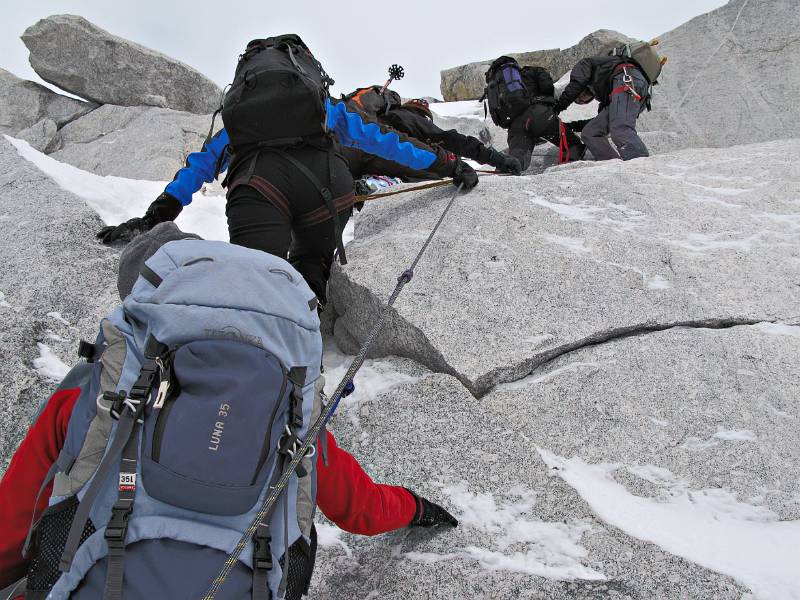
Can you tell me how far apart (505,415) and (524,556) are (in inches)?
39.3

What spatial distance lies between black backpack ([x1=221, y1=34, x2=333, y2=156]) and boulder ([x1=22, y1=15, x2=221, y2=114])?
13.7 m

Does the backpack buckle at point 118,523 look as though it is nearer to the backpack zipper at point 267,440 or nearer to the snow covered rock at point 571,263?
the backpack zipper at point 267,440

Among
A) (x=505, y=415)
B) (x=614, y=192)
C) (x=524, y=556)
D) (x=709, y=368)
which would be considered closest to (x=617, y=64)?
(x=614, y=192)

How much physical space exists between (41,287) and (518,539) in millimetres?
4213

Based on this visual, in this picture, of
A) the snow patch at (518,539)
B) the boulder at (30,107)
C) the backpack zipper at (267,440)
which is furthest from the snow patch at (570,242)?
the boulder at (30,107)

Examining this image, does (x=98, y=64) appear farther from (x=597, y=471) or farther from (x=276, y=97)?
(x=597, y=471)

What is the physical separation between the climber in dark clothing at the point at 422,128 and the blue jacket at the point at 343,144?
0.27 m

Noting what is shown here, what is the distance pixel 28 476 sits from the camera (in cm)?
183

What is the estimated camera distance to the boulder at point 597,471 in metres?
2.68

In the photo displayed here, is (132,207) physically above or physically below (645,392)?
above

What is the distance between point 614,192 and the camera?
17.9 feet

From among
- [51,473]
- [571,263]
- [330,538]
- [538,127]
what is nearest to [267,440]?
[51,473]

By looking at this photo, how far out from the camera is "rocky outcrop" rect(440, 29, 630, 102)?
20828 mm

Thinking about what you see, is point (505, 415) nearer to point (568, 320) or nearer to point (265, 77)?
point (568, 320)
